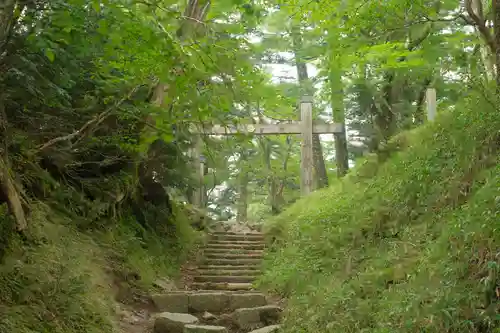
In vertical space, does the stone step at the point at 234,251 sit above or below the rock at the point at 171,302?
above

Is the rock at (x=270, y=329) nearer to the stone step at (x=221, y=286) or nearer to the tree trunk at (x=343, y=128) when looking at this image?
the stone step at (x=221, y=286)

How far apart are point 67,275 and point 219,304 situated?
2.77 meters

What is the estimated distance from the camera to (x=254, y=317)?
6.72m

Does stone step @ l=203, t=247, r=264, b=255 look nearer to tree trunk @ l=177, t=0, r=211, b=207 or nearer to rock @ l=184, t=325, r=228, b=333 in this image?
tree trunk @ l=177, t=0, r=211, b=207

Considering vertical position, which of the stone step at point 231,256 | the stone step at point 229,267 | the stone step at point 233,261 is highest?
the stone step at point 231,256

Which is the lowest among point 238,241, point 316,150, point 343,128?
point 238,241

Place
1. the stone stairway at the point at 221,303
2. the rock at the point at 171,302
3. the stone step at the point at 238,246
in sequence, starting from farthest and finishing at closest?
1. the stone step at the point at 238,246
2. the rock at the point at 171,302
3. the stone stairway at the point at 221,303

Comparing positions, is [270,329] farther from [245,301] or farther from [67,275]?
[67,275]

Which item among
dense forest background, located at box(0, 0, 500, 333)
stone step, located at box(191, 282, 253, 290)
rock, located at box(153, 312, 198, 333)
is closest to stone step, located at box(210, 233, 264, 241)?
dense forest background, located at box(0, 0, 500, 333)

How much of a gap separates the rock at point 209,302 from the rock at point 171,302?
0.10m

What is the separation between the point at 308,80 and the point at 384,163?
896 centimetres

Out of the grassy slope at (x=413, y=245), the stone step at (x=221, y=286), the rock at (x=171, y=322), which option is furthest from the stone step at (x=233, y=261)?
the rock at (x=171, y=322)

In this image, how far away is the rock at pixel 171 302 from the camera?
750 cm

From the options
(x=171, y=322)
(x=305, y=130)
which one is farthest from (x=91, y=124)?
(x=305, y=130)
